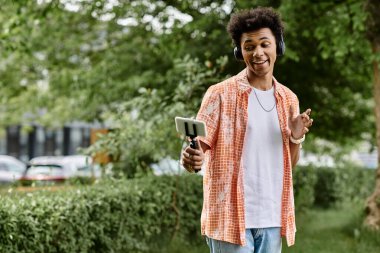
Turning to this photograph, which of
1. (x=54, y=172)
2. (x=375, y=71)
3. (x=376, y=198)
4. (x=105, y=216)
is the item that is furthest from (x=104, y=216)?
(x=54, y=172)

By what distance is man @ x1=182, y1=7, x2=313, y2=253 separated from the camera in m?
3.10

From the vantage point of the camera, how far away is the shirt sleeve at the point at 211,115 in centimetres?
314

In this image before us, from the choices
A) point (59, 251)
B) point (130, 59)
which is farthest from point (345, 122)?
point (59, 251)

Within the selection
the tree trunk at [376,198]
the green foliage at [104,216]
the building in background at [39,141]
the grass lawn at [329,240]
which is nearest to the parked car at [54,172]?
the green foliage at [104,216]

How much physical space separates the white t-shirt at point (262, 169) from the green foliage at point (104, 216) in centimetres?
242

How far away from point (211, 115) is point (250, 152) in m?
0.26

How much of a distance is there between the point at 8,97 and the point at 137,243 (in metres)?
10.4

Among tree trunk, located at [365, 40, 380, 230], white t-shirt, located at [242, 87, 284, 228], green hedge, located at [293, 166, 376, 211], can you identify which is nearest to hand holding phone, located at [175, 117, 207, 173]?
white t-shirt, located at [242, 87, 284, 228]

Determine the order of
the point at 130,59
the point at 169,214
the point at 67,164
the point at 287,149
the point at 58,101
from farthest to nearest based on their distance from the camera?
1. the point at 67,164
2. the point at 58,101
3. the point at 130,59
4. the point at 169,214
5. the point at 287,149

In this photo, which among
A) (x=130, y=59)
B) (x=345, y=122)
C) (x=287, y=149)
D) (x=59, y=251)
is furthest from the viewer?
(x=345, y=122)

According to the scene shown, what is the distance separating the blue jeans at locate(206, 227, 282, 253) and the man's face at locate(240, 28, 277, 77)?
783mm

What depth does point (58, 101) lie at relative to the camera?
15727 millimetres

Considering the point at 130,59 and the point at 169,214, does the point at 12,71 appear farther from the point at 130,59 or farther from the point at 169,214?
the point at 169,214

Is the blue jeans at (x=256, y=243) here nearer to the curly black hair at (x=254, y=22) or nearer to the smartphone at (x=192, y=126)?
the smartphone at (x=192, y=126)
